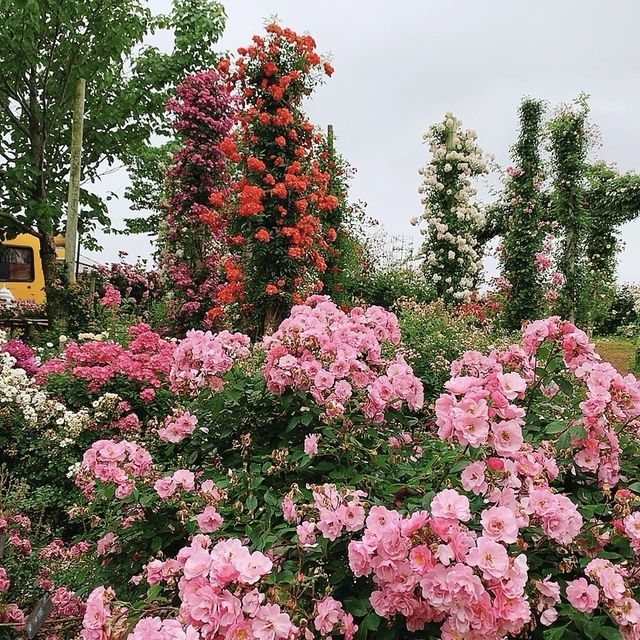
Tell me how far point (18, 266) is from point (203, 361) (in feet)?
46.5

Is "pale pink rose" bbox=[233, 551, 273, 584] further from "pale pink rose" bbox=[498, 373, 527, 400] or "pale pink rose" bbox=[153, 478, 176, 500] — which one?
"pale pink rose" bbox=[498, 373, 527, 400]

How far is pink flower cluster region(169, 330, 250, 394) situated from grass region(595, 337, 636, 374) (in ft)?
26.3

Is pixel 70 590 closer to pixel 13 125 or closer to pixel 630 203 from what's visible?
pixel 13 125

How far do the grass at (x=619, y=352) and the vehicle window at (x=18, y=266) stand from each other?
12241mm

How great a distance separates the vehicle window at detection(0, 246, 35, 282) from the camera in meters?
14.5

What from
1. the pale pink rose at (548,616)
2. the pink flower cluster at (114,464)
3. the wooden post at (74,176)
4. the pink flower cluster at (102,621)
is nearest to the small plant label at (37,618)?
the pink flower cluster at (114,464)

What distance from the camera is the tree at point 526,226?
1080cm

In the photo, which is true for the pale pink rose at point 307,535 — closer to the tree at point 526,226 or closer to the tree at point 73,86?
the tree at point 73,86

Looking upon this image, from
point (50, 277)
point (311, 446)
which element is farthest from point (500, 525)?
point (50, 277)

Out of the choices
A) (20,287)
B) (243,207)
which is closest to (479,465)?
(243,207)

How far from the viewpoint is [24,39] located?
23.7 ft

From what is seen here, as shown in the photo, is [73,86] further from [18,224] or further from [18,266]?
[18,266]

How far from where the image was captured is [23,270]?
14648 mm

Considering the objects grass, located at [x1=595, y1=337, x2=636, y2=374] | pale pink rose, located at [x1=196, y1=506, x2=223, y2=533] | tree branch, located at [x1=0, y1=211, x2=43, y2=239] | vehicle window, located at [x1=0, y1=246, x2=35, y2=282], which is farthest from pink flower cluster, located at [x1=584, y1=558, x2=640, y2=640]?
vehicle window, located at [x1=0, y1=246, x2=35, y2=282]
